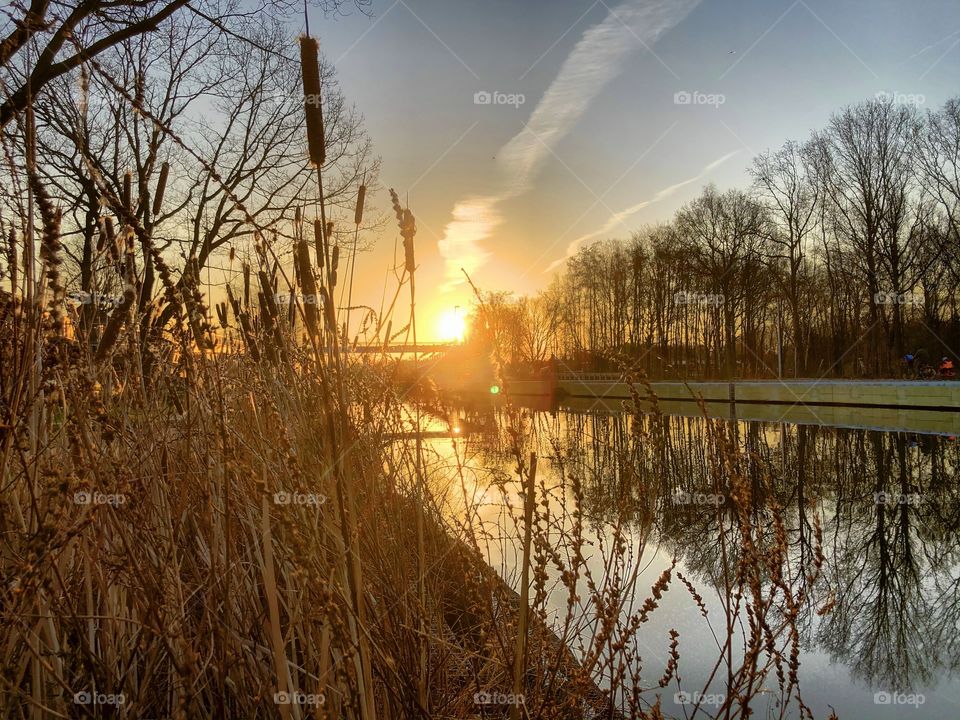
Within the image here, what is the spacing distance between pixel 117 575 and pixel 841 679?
3.57 metres

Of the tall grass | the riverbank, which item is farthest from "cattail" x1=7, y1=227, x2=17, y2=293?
the riverbank

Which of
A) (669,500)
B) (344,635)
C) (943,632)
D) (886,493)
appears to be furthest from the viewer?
(886,493)

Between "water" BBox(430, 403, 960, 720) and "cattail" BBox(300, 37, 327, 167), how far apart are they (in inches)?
28.9

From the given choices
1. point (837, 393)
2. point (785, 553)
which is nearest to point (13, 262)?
point (785, 553)

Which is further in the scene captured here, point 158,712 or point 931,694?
point 931,694

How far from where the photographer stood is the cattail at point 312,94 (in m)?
1.15

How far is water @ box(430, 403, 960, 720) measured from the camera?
2.40m

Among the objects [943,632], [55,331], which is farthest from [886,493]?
[55,331]

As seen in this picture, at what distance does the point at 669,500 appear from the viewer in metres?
6.43

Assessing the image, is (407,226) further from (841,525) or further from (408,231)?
(841,525)

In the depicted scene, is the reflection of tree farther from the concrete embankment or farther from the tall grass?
the concrete embankment

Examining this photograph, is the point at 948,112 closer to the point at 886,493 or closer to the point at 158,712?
the point at 886,493

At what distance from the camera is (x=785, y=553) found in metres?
1.92

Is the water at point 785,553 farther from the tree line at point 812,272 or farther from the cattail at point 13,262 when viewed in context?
the tree line at point 812,272
